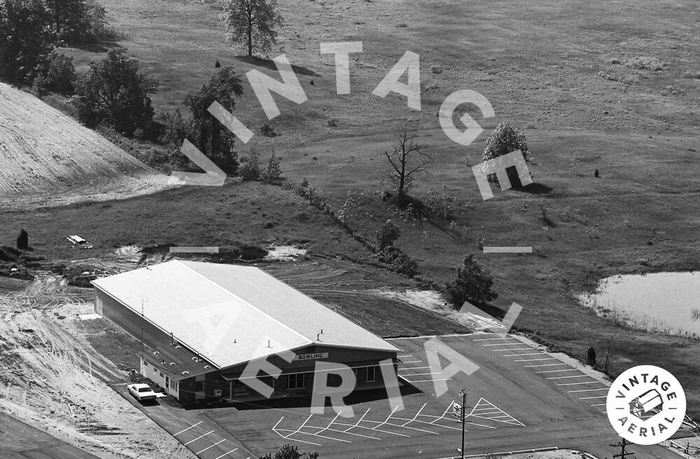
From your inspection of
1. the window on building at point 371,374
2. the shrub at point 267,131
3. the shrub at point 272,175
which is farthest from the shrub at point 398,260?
the shrub at point 267,131

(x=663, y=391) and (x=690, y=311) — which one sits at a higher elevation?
(x=663, y=391)

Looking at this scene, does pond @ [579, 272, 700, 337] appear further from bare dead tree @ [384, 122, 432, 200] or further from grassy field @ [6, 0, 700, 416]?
bare dead tree @ [384, 122, 432, 200]

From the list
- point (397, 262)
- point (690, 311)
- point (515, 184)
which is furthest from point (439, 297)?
point (515, 184)

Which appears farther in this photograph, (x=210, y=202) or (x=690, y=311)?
(x=210, y=202)

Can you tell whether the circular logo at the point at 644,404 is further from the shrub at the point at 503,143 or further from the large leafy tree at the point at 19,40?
the large leafy tree at the point at 19,40

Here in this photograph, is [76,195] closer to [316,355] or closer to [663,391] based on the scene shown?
[316,355]

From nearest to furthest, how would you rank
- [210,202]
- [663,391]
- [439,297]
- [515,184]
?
[663,391] → [439,297] → [210,202] → [515,184]

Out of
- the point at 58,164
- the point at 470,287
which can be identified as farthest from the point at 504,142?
the point at 58,164
